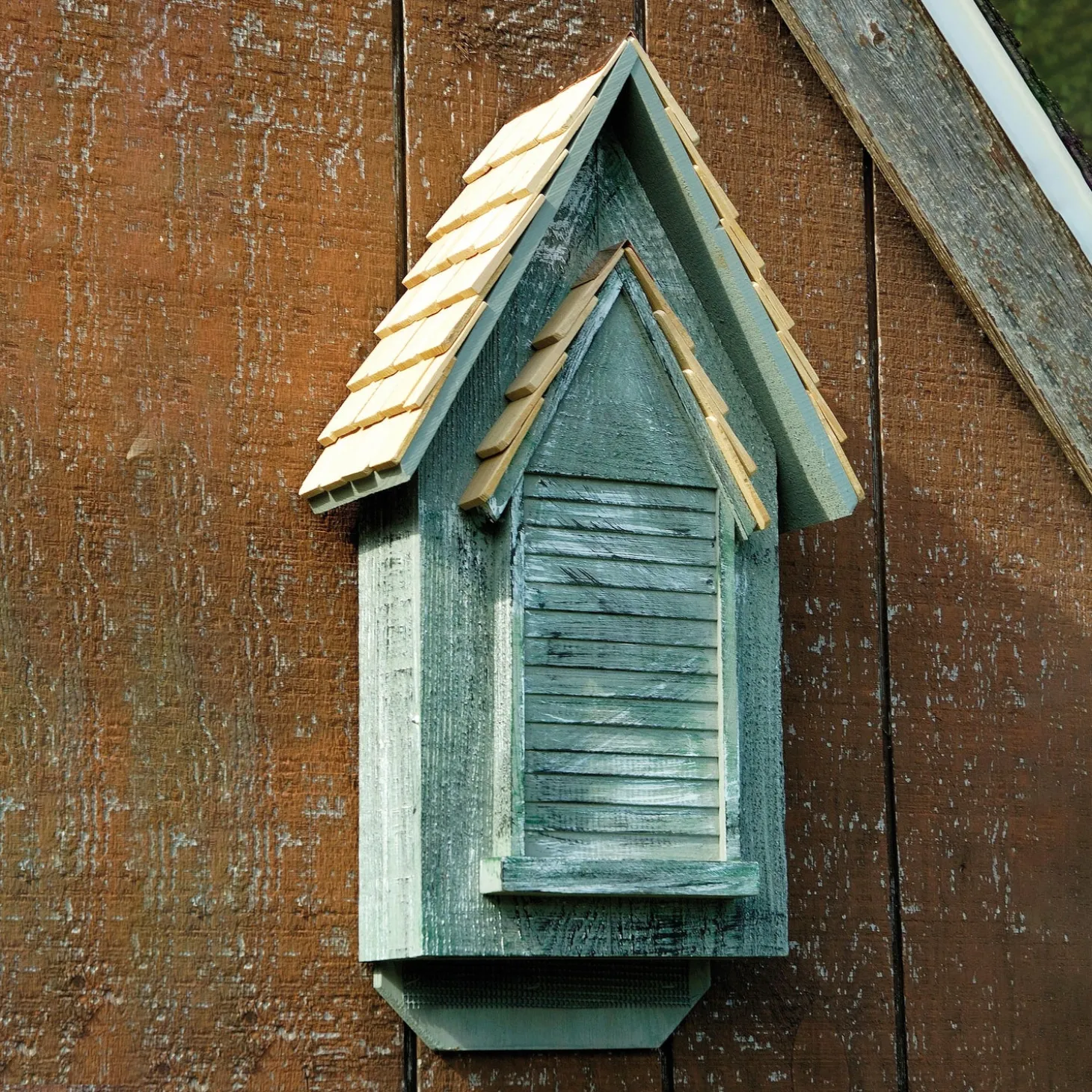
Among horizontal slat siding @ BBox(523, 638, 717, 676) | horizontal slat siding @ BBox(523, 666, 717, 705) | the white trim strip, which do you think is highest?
the white trim strip

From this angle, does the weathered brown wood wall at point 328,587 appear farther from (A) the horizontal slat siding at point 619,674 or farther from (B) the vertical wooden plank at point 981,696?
(A) the horizontal slat siding at point 619,674

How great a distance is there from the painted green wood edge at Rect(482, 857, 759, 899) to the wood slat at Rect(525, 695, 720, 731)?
176 millimetres

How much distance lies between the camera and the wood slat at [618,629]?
2.45 meters

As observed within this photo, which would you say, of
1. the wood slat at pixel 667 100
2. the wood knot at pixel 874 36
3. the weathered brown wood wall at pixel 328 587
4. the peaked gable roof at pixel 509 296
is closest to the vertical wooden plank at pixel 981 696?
the weathered brown wood wall at pixel 328 587

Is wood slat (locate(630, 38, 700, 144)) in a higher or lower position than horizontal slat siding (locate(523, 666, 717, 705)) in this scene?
higher

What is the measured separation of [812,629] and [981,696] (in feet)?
1.03

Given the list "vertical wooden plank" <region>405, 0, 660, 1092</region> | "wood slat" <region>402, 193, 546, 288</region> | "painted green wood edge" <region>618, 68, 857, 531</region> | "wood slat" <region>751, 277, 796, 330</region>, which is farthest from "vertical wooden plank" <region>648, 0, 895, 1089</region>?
"wood slat" <region>402, 193, 546, 288</region>

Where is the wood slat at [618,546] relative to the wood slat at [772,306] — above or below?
below

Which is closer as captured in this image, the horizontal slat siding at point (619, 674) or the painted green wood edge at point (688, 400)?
the horizontal slat siding at point (619, 674)

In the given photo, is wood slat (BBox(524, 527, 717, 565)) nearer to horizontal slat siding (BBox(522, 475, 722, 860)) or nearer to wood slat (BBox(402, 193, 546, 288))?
horizontal slat siding (BBox(522, 475, 722, 860))

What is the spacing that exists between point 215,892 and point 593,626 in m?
0.60

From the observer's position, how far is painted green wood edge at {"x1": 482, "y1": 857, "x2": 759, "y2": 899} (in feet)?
7.70

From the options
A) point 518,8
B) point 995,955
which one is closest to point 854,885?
point 995,955

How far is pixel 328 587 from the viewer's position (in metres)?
2.61
